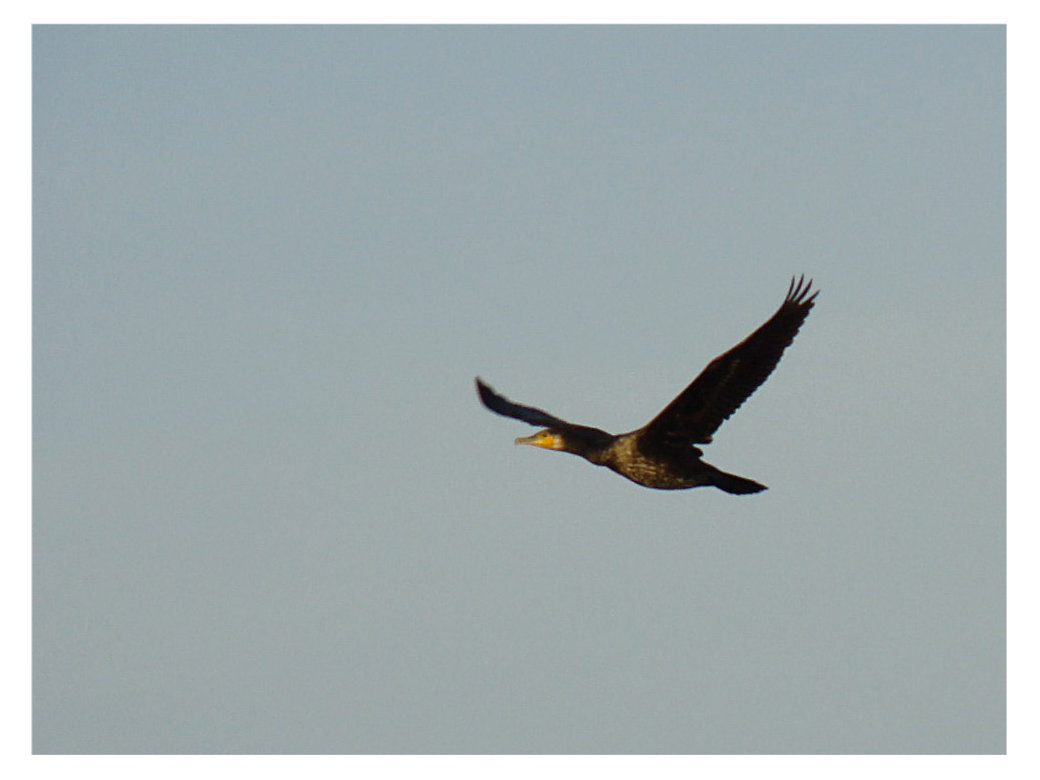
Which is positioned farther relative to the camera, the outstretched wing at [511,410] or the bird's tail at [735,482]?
the outstretched wing at [511,410]

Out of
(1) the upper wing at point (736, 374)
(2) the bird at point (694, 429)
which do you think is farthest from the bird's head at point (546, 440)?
(1) the upper wing at point (736, 374)

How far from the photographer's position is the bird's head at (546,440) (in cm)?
2223

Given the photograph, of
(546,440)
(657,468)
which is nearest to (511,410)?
(546,440)

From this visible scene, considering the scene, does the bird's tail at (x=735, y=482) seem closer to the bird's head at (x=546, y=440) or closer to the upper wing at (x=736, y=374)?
the upper wing at (x=736, y=374)

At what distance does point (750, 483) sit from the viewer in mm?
21266

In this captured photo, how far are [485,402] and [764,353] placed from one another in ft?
14.3

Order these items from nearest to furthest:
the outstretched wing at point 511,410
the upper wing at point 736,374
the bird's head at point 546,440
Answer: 1. the upper wing at point 736,374
2. the bird's head at point 546,440
3. the outstretched wing at point 511,410

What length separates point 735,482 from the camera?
69.9 feet

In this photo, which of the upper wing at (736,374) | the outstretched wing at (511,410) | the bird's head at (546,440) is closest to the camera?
the upper wing at (736,374)

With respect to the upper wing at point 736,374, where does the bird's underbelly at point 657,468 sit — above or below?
below

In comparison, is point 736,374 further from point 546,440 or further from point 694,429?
point 546,440
